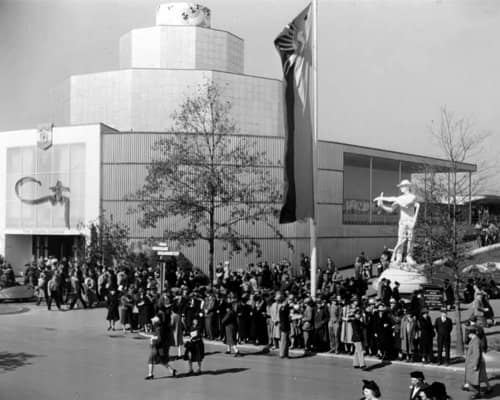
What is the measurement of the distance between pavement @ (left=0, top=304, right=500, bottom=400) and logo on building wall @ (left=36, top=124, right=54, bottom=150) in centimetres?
2225

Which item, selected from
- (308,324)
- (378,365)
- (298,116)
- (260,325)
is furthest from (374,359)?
(298,116)

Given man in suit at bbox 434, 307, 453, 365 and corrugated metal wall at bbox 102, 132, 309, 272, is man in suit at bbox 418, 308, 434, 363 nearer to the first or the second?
man in suit at bbox 434, 307, 453, 365

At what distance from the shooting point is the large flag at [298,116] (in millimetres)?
20641

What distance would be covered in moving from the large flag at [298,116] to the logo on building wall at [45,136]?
2330 centimetres

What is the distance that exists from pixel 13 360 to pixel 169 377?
419 centimetres

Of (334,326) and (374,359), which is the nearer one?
(374,359)

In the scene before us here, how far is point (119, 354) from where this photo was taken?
17141mm

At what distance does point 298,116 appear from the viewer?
20672 mm

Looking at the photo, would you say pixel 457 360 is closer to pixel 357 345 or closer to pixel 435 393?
pixel 357 345

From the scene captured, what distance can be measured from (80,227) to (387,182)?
24.2m

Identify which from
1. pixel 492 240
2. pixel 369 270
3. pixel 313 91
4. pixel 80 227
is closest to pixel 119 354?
pixel 313 91

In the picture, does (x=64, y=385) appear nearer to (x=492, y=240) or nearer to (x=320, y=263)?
(x=320, y=263)

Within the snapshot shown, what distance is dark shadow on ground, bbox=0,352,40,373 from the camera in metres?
15.2

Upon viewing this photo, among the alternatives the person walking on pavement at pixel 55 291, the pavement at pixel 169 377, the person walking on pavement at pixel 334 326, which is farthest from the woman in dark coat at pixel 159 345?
the person walking on pavement at pixel 55 291
